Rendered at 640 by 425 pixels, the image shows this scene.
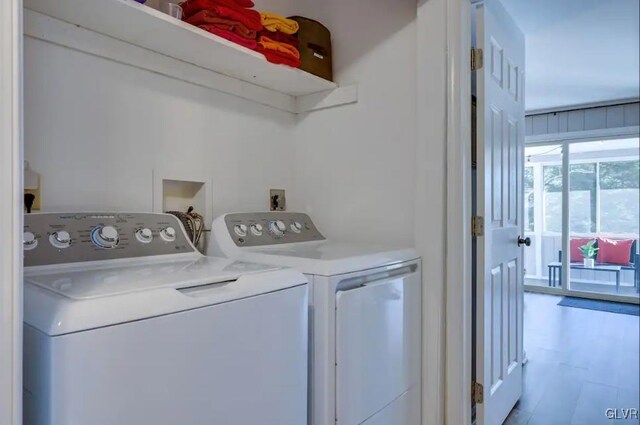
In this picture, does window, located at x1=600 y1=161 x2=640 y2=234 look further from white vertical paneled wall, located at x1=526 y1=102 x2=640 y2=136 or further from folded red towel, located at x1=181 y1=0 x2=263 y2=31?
folded red towel, located at x1=181 y1=0 x2=263 y2=31

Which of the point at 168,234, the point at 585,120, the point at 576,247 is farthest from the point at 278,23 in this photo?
the point at 576,247

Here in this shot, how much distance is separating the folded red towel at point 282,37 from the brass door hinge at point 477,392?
1.69m

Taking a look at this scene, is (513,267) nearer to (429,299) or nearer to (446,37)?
(429,299)

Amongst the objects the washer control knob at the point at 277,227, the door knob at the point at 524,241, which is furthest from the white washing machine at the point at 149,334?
the door knob at the point at 524,241

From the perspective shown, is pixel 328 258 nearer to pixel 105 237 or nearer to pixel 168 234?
pixel 168 234

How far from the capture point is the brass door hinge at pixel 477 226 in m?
1.72

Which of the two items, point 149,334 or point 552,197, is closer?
point 149,334

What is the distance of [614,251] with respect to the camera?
16.4 feet

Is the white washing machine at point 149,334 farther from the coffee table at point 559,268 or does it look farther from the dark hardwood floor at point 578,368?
the coffee table at point 559,268

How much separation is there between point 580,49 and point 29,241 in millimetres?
3855

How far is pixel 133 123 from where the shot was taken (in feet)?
4.87

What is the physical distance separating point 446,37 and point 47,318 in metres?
1.60

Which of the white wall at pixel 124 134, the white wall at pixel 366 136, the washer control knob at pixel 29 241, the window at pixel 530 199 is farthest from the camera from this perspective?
the window at pixel 530 199

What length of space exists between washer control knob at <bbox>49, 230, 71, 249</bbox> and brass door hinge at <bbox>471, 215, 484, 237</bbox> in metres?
1.49
